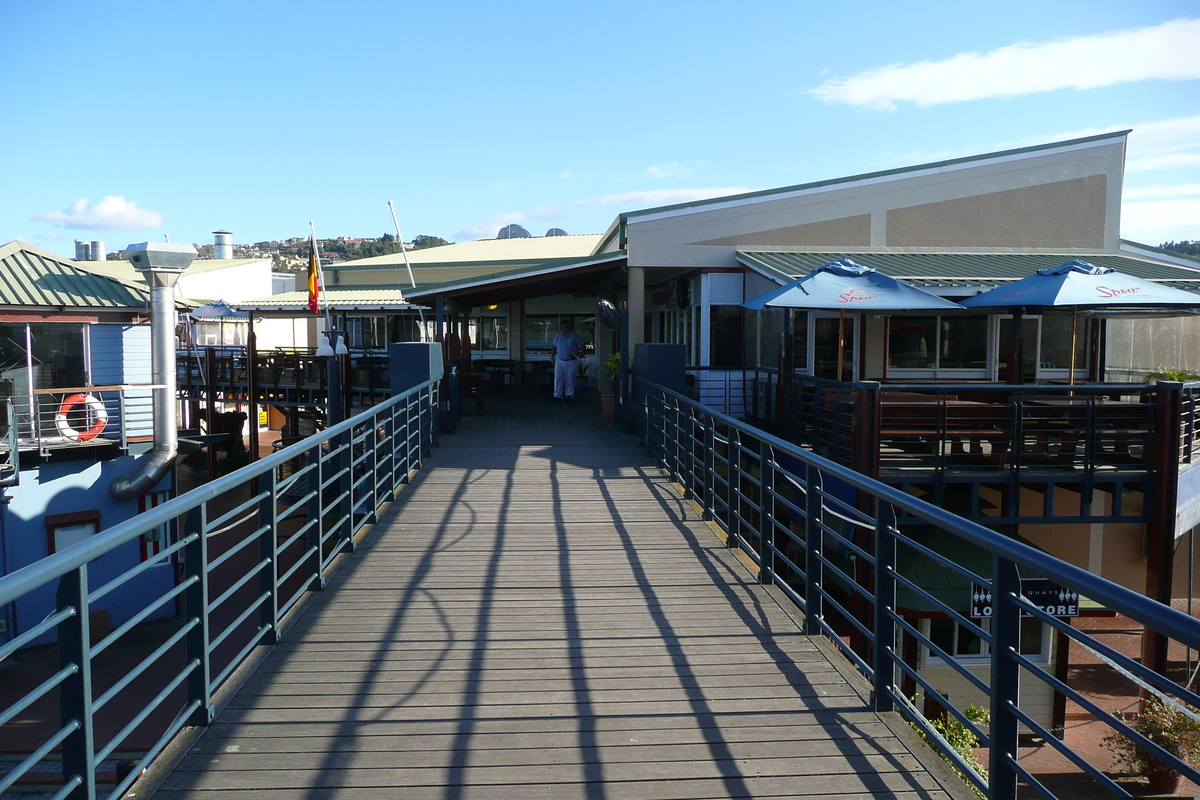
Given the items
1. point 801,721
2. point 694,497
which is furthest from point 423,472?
point 801,721

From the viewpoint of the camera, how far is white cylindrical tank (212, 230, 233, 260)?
48.7 metres

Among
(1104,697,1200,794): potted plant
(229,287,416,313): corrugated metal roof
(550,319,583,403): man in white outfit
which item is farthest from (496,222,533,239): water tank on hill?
(1104,697,1200,794): potted plant

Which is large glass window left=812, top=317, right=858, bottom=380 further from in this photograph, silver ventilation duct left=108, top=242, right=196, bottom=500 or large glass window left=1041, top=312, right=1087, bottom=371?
silver ventilation duct left=108, top=242, right=196, bottom=500

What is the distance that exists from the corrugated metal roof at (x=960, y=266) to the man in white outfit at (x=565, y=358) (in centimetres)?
418

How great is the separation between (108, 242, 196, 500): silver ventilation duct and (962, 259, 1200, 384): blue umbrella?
13640 millimetres

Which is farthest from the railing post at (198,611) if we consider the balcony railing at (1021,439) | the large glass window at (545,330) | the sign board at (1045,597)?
the large glass window at (545,330)

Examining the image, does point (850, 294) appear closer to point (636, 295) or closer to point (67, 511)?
point (636, 295)

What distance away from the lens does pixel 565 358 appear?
59.0 ft

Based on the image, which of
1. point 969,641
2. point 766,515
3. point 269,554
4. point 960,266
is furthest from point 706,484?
point 960,266

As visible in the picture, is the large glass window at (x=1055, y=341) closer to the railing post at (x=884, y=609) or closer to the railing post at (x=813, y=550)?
the railing post at (x=813, y=550)

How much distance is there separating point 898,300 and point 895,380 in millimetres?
4247

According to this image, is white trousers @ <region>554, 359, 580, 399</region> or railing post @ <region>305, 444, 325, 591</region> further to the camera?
white trousers @ <region>554, 359, 580, 399</region>

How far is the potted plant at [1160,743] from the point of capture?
8.38 metres

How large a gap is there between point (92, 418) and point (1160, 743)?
16844 mm
